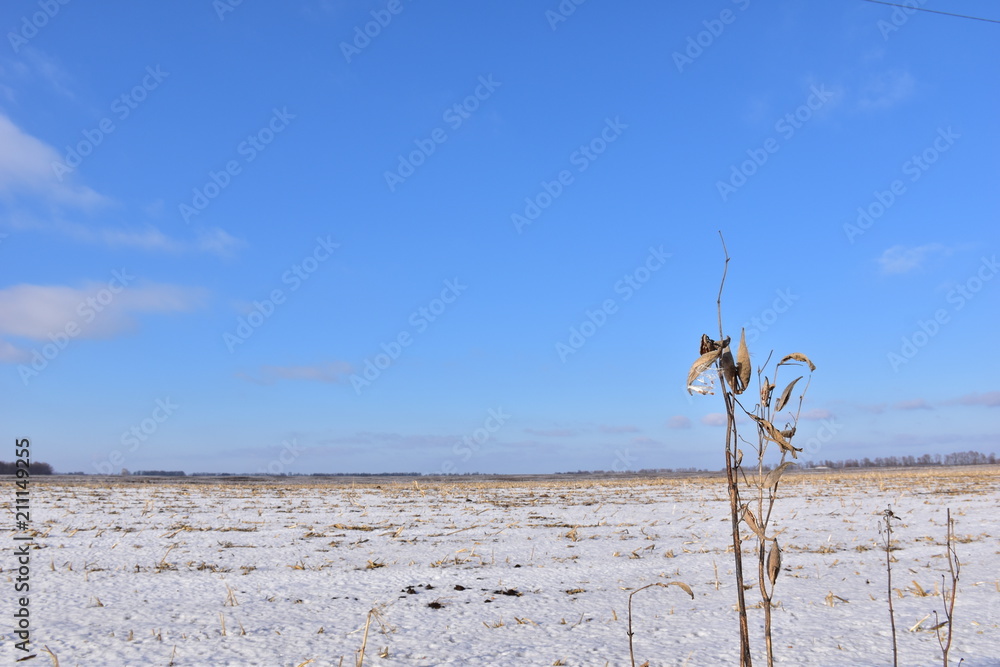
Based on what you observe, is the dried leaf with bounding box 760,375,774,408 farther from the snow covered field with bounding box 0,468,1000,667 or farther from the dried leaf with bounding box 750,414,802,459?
the snow covered field with bounding box 0,468,1000,667

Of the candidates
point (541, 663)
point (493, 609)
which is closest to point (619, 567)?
point (493, 609)

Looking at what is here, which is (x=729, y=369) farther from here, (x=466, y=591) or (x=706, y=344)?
(x=466, y=591)

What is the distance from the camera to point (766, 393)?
182cm

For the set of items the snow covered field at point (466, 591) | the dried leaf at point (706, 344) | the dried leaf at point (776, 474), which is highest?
the dried leaf at point (706, 344)

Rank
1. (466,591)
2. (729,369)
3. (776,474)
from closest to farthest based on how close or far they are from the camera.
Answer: (776,474) < (729,369) < (466,591)

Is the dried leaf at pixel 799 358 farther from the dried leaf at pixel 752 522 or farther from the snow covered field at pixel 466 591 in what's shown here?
the snow covered field at pixel 466 591

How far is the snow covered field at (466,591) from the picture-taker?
441 centimetres

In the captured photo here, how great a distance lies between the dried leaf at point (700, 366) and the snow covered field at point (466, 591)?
10.5 ft

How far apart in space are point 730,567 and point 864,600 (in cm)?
210

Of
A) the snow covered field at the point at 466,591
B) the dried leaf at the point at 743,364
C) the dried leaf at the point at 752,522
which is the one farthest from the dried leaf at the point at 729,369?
the snow covered field at the point at 466,591

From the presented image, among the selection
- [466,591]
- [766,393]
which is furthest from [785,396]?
[466,591]

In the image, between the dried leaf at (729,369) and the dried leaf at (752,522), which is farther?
the dried leaf at (729,369)

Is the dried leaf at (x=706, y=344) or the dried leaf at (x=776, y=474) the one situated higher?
the dried leaf at (x=706, y=344)

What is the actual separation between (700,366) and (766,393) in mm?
315
